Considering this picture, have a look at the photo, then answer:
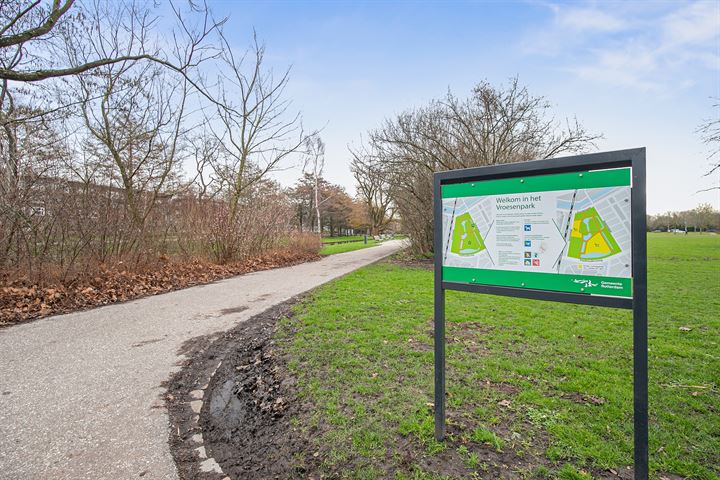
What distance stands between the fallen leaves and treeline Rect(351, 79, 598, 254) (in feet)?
27.0

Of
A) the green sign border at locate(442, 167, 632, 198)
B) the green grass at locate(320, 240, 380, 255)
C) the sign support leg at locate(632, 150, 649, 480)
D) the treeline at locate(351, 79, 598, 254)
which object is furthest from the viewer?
the green grass at locate(320, 240, 380, 255)

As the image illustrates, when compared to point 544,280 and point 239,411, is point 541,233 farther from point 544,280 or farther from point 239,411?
point 239,411

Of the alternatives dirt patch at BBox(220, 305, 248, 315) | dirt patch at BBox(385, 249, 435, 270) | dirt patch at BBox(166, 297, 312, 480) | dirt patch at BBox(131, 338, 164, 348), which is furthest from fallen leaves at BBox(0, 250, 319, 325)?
dirt patch at BBox(385, 249, 435, 270)

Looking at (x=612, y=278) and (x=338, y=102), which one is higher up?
(x=338, y=102)

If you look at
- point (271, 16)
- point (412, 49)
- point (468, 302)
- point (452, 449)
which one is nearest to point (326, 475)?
point (452, 449)

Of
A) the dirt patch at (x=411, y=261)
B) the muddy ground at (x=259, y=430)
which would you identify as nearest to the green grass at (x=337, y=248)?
the dirt patch at (x=411, y=261)

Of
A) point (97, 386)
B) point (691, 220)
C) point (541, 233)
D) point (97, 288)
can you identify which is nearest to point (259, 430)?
point (97, 386)

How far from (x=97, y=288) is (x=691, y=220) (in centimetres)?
8665

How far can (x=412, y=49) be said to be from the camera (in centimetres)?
972

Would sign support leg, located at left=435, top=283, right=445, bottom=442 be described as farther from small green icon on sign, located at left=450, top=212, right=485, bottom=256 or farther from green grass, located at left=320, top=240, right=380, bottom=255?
green grass, located at left=320, top=240, right=380, bottom=255

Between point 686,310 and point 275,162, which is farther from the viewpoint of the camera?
point 275,162

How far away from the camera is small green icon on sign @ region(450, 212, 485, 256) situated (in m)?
2.38

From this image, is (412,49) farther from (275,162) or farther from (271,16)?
(275,162)

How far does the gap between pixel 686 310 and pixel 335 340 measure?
21.2ft
